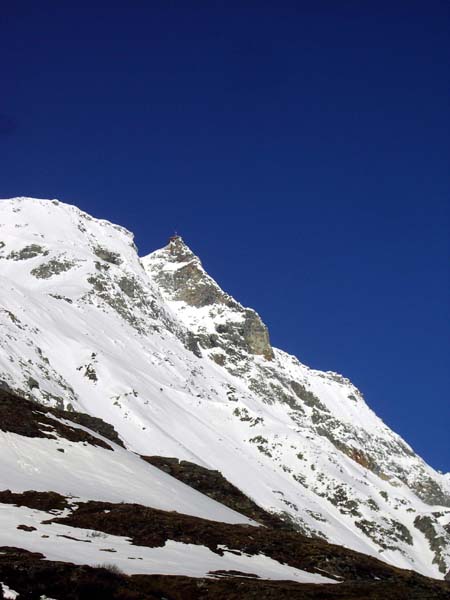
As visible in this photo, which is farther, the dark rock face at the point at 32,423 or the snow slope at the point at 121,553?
→ the dark rock face at the point at 32,423

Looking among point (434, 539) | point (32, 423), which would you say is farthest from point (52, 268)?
point (32, 423)

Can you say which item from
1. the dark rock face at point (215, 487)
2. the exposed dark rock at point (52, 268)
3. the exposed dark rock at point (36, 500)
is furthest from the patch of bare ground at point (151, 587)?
the exposed dark rock at point (52, 268)

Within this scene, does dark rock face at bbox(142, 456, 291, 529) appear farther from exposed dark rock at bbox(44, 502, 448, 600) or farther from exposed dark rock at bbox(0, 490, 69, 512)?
exposed dark rock at bbox(0, 490, 69, 512)

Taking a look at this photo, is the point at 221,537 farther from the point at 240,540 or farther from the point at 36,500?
the point at 36,500

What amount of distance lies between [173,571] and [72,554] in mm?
3574

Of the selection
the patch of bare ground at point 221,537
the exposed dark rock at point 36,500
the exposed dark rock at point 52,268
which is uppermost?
the exposed dark rock at point 52,268

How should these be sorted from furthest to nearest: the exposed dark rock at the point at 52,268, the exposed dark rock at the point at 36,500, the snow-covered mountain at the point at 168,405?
the exposed dark rock at the point at 52,268
the snow-covered mountain at the point at 168,405
the exposed dark rock at the point at 36,500

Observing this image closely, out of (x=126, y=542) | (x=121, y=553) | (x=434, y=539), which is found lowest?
(x=121, y=553)

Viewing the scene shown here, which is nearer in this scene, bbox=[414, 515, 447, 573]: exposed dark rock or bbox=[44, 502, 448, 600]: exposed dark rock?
bbox=[44, 502, 448, 600]: exposed dark rock

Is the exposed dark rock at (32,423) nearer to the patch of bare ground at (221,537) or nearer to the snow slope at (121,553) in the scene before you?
the patch of bare ground at (221,537)

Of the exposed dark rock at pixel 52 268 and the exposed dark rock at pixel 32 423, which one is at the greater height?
the exposed dark rock at pixel 52 268

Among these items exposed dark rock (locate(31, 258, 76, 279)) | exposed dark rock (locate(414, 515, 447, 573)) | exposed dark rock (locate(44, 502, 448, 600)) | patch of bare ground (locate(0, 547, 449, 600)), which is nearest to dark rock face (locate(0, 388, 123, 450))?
exposed dark rock (locate(44, 502, 448, 600))

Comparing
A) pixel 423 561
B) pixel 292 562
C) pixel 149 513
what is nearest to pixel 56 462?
pixel 149 513

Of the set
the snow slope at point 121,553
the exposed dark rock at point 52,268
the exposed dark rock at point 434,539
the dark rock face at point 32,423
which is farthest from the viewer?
the exposed dark rock at point 52,268
